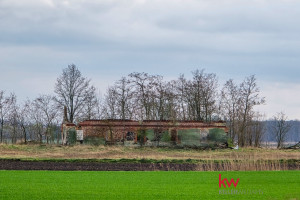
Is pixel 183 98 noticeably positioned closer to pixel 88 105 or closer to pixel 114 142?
pixel 88 105

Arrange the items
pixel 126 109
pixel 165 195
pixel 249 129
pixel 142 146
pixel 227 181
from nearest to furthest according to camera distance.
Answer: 1. pixel 165 195
2. pixel 227 181
3. pixel 142 146
4. pixel 126 109
5. pixel 249 129

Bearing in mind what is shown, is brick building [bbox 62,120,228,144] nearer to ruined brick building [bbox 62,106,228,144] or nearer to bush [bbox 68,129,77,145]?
ruined brick building [bbox 62,106,228,144]

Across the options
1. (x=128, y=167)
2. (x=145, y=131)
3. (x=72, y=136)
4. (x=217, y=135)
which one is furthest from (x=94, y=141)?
(x=128, y=167)

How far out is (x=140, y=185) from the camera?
25.4m

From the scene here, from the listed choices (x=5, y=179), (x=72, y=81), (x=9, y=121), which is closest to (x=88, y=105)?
(x=72, y=81)

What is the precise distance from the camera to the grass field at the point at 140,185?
845 inches

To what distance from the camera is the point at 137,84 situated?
7944 centimetres

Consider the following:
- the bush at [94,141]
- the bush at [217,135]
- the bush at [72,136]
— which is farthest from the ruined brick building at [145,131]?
the bush at [72,136]

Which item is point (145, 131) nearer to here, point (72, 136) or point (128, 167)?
point (72, 136)

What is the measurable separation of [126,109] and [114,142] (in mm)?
13539

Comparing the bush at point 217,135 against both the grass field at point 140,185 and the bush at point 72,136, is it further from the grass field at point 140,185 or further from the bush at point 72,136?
the grass field at point 140,185

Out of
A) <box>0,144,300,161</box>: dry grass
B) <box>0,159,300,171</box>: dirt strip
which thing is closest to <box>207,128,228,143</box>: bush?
<box>0,144,300,161</box>: dry grass

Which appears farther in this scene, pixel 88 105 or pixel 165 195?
pixel 88 105

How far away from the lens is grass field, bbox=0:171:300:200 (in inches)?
845
